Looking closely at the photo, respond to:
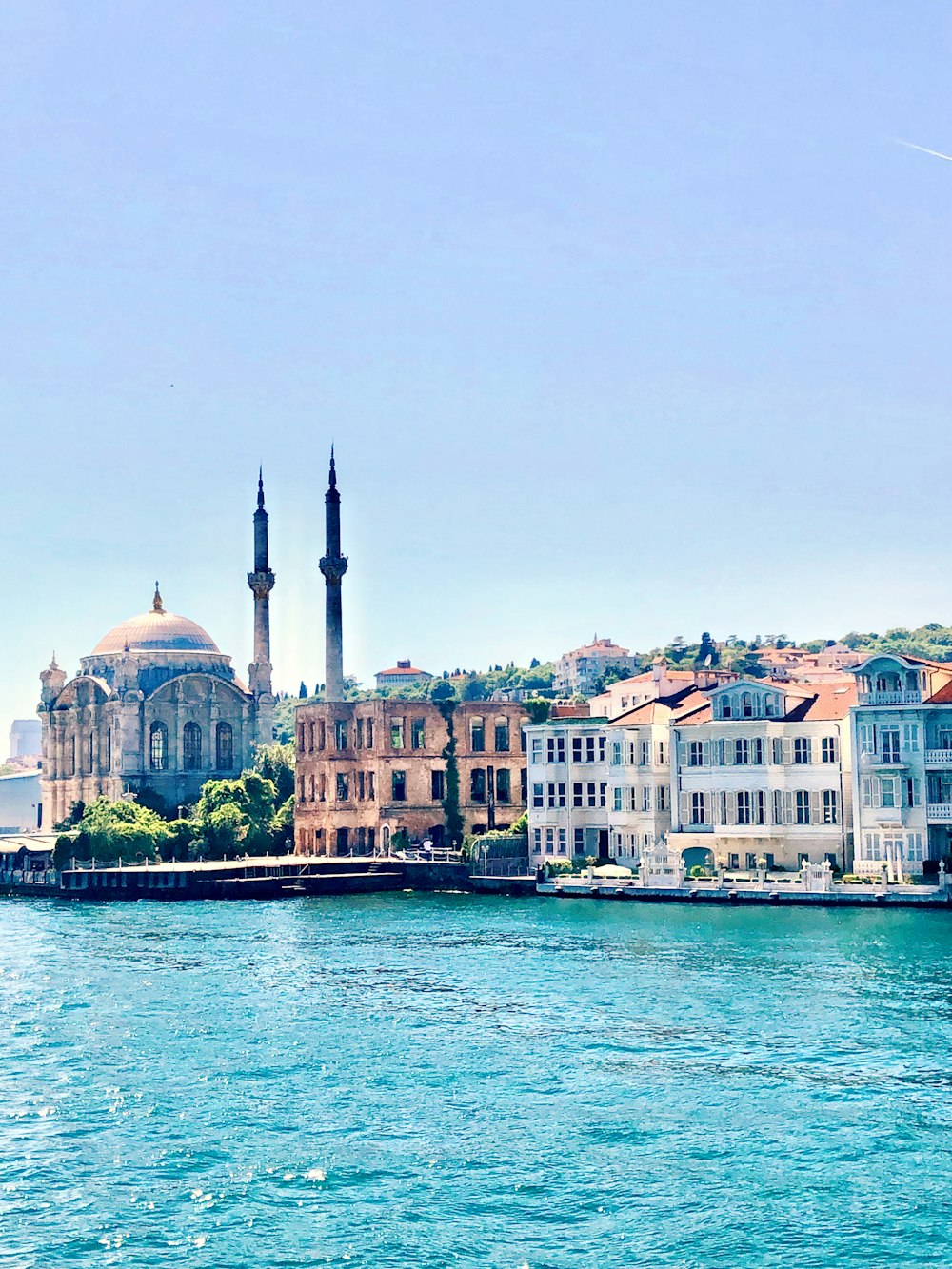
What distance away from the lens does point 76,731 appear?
13175 cm

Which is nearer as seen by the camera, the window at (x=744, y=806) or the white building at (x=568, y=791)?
the window at (x=744, y=806)

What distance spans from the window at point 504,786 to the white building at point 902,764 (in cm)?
2916

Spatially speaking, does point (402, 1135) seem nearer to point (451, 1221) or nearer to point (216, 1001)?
point (451, 1221)

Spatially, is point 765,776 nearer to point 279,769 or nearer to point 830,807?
point 830,807

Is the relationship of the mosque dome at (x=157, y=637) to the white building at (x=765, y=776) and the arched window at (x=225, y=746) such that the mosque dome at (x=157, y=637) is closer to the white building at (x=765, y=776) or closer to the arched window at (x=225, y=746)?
the arched window at (x=225, y=746)

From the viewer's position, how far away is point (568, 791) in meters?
84.8

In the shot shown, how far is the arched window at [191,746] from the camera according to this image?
5037 inches

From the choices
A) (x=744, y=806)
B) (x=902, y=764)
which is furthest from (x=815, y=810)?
(x=902, y=764)

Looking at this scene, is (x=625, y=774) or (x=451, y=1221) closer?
(x=451, y=1221)

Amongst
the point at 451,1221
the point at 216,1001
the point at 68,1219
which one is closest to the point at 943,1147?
the point at 451,1221

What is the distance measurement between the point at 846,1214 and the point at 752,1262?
2.77 m

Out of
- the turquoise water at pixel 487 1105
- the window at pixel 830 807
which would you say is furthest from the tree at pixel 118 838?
the window at pixel 830 807

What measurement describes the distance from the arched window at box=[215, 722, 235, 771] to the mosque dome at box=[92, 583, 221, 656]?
21.3ft

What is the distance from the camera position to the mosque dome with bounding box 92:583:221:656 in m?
131
